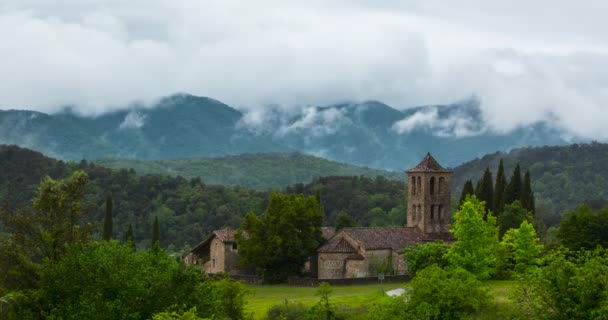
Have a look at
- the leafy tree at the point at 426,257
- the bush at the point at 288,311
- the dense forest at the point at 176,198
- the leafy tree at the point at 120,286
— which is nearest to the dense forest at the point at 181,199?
the dense forest at the point at 176,198

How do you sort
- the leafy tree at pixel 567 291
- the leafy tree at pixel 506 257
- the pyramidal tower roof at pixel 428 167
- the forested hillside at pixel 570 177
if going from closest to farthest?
1. the leafy tree at pixel 567 291
2. the leafy tree at pixel 506 257
3. the pyramidal tower roof at pixel 428 167
4. the forested hillside at pixel 570 177

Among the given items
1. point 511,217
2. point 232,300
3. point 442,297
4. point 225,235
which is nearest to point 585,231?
point 511,217

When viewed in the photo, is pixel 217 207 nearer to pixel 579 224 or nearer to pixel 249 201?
pixel 249 201

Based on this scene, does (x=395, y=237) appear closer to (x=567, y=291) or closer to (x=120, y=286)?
(x=120, y=286)

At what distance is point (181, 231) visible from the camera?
12706 centimetres

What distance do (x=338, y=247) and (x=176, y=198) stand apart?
240ft

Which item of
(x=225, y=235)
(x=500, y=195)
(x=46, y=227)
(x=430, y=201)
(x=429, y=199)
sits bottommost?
(x=46, y=227)

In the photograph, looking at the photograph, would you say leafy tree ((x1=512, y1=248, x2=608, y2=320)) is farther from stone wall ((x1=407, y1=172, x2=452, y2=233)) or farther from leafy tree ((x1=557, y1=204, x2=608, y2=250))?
stone wall ((x1=407, y1=172, x2=452, y2=233))

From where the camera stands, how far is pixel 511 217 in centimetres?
7606

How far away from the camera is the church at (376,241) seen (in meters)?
69.6

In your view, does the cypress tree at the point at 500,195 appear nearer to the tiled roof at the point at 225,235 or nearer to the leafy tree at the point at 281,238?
the leafy tree at the point at 281,238

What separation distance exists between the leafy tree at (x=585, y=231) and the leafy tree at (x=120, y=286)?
25876 mm

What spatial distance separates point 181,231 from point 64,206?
8101 cm

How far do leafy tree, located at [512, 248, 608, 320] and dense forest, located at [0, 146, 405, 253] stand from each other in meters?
81.6
